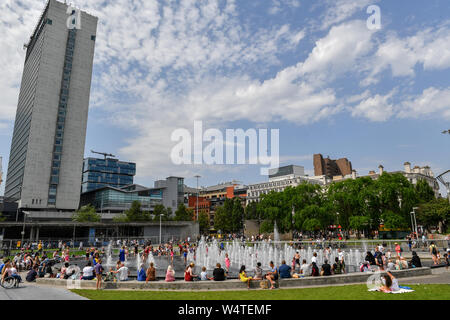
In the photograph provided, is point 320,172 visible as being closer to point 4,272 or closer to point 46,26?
point 46,26

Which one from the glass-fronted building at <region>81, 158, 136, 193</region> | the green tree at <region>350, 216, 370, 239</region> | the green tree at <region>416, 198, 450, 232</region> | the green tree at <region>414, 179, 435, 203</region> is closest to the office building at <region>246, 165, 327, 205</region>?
the green tree at <region>414, 179, 435, 203</region>

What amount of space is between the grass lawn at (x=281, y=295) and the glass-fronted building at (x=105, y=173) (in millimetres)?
136739

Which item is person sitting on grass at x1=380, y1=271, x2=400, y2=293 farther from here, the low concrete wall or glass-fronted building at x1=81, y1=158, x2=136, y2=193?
glass-fronted building at x1=81, y1=158, x2=136, y2=193

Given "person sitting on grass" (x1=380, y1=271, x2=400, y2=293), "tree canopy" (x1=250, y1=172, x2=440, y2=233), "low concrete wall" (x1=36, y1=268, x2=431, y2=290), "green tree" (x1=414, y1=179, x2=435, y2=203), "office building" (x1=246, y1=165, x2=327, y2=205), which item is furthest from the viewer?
"office building" (x1=246, y1=165, x2=327, y2=205)

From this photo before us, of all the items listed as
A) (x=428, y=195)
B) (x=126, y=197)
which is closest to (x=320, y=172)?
(x=428, y=195)

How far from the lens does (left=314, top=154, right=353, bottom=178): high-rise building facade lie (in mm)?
155125

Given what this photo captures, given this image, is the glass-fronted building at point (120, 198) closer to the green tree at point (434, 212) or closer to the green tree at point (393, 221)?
the green tree at point (393, 221)

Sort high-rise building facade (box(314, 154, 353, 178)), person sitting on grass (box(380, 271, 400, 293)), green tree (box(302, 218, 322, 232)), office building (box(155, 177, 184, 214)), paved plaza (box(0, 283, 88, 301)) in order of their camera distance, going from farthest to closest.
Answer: high-rise building facade (box(314, 154, 353, 178)) → office building (box(155, 177, 184, 214)) → green tree (box(302, 218, 322, 232)) → paved plaza (box(0, 283, 88, 301)) → person sitting on grass (box(380, 271, 400, 293))

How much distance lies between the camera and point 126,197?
364 ft

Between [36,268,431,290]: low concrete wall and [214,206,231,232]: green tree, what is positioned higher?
[214,206,231,232]: green tree

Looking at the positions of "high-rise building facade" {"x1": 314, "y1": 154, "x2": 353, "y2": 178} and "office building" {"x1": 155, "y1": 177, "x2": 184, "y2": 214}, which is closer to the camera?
"office building" {"x1": 155, "y1": 177, "x2": 184, "y2": 214}

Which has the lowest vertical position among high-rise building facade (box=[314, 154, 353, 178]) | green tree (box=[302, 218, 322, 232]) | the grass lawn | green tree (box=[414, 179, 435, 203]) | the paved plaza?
the paved plaza

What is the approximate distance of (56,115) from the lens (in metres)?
100

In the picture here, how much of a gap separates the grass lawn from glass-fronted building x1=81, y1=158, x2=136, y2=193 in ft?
449
